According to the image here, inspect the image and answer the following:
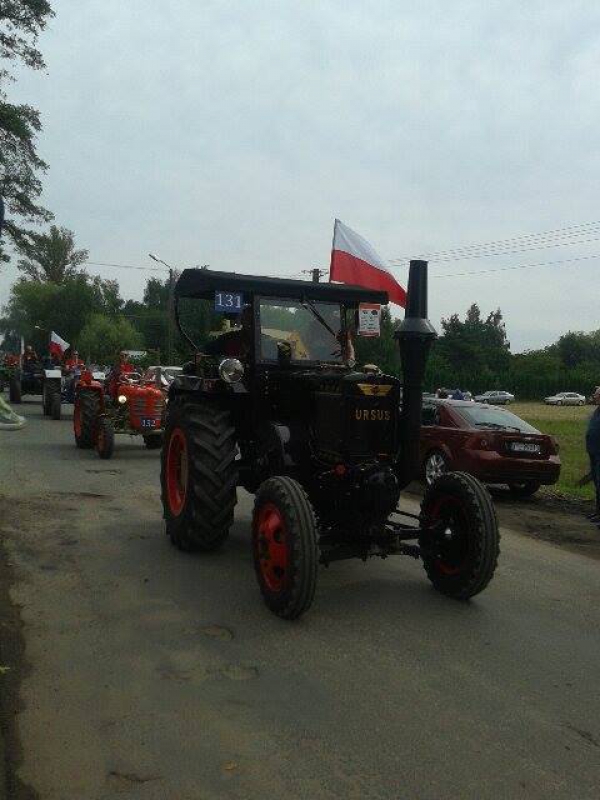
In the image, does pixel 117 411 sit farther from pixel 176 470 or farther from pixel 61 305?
pixel 61 305

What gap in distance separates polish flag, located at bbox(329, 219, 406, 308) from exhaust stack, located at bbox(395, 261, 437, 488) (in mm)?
3647

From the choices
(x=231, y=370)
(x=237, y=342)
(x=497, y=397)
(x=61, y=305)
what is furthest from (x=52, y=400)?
(x=497, y=397)

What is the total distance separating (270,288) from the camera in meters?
6.61

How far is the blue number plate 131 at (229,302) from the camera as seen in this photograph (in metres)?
6.64

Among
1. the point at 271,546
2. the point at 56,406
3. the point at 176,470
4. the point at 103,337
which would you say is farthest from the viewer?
the point at 103,337

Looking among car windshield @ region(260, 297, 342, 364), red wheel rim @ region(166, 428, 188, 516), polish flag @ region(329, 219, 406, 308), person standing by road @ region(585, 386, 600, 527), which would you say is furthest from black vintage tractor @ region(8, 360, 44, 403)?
car windshield @ region(260, 297, 342, 364)

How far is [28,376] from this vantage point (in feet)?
86.0

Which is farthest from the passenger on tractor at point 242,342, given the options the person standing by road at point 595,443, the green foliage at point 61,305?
the green foliage at point 61,305

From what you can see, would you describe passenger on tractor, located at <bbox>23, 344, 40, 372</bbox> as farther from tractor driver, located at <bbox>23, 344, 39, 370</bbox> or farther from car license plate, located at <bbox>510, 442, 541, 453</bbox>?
car license plate, located at <bbox>510, 442, 541, 453</bbox>

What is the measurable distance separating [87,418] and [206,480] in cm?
866

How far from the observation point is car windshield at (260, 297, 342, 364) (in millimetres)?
6512

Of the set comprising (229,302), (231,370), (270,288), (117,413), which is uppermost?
(270,288)

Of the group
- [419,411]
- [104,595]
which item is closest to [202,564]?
[104,595]

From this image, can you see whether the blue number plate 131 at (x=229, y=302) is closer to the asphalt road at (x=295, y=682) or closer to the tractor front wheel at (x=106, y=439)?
the asphalt road at (x=295, y=682)
